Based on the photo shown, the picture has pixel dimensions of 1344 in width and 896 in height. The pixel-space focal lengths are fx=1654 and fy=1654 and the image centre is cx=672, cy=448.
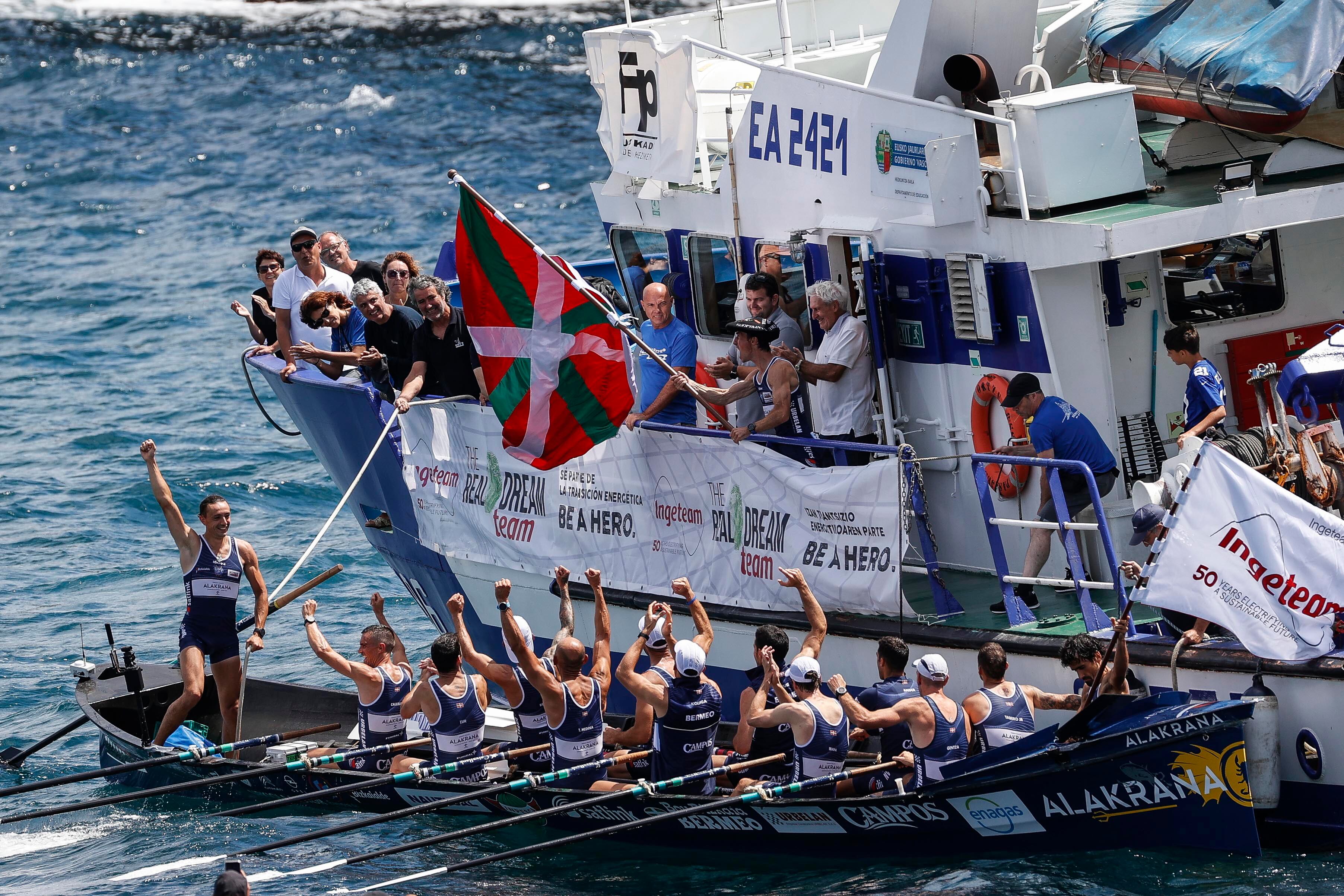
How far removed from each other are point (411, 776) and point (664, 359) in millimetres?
3639

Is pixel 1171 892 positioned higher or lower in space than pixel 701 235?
lower

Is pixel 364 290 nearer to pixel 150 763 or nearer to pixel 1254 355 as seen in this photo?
pixel 150 763

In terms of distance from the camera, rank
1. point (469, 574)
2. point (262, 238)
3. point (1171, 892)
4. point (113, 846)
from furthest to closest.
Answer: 1. point (262, 238)
2. point (469, 574)
3. point (113, 846)
4. point (1171, 892)

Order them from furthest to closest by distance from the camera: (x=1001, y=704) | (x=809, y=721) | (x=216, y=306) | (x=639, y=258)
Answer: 1. (x=216, y=306)
2. (x=639, y=258)
3. (x=809, y=721)
4. (x=1001, y=704)

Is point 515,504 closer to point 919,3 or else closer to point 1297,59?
point 919,3

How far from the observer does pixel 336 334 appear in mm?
14688

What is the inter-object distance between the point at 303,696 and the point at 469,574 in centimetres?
213

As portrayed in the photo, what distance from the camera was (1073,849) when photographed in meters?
9.88

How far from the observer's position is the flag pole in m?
11.5

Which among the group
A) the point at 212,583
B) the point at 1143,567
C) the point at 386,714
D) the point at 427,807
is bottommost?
the point at 427,807

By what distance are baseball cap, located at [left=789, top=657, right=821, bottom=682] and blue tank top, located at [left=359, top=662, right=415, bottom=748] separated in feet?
11.4

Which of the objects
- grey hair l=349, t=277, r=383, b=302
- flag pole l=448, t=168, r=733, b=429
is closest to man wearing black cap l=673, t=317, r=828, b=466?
flag pole l=448, t=168, r=733, b=429

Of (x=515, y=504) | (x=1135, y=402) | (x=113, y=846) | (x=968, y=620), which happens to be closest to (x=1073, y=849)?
(x=968, y=620)

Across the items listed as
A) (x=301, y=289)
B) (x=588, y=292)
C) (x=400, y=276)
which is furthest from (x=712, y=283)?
(x=301, y=289)
